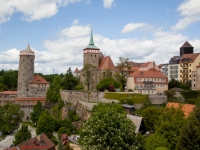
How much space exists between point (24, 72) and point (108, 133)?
4110cm

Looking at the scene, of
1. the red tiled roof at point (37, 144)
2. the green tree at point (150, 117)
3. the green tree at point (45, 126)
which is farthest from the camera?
the green tree at point (45, 126)

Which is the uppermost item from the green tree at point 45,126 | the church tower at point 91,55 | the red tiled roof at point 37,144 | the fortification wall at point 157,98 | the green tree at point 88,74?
the church tower at point 91,55

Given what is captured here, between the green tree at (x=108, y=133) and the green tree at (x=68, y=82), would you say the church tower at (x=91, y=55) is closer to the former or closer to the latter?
the green tree at (x=68, y=82)

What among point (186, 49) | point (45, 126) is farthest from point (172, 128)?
point (186, 49)

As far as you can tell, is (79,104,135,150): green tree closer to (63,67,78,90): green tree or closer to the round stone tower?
(63,67,78,90): green tree

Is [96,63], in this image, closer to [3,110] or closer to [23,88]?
[23,88]

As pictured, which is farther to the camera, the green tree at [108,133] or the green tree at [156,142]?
the green tree at [108,133]

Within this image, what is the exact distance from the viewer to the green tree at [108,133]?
1016 inches

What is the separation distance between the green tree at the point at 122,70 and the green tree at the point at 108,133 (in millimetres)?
29300

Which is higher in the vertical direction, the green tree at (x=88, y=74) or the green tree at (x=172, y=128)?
the green tree at (x=88, y=74)

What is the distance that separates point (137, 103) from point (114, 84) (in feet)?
27.7

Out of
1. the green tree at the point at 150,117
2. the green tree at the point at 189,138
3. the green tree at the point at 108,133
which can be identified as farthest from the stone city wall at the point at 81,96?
the green tree at the point at 189,138

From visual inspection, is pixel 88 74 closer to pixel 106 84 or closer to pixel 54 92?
pixel 106 84

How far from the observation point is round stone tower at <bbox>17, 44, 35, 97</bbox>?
6225 centimetres
